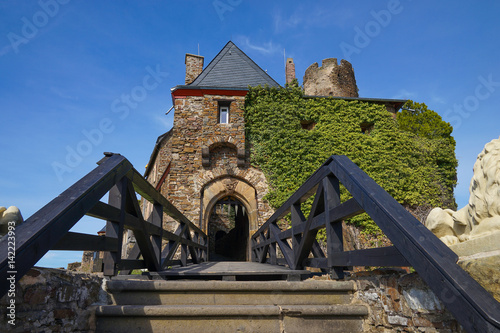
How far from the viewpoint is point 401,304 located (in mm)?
1713

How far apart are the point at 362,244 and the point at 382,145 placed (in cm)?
353

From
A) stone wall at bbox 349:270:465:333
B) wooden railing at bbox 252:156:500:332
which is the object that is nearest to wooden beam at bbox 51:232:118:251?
wooden railing at bbox 252:156:500:332

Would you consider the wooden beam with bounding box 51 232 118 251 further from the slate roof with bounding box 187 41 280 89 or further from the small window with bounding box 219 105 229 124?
the slate roof with bounding box 187 41 280 89

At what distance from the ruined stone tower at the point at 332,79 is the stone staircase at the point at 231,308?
16985 mm

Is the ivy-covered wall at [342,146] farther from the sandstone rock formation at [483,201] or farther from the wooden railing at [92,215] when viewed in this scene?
the sandstone rock formation at [483,201]

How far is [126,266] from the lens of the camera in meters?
2.56

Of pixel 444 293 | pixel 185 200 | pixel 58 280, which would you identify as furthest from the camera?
pixel 185 200

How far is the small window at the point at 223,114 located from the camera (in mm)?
10484

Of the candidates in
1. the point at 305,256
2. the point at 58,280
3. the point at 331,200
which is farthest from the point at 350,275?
the point at 58,280

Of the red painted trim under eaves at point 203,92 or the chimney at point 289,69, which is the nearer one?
the red painted trim under eaves at point 203,92

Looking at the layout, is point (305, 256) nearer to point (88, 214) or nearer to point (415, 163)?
point (88, 214)

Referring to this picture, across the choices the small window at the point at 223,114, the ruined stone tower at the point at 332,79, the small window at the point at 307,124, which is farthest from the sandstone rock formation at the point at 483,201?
the ruined stone tower at the point at 332,79

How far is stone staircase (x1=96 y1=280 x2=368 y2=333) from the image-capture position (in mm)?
1951

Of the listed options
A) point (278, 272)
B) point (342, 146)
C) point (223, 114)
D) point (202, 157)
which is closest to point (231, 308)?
point (278, 272)
